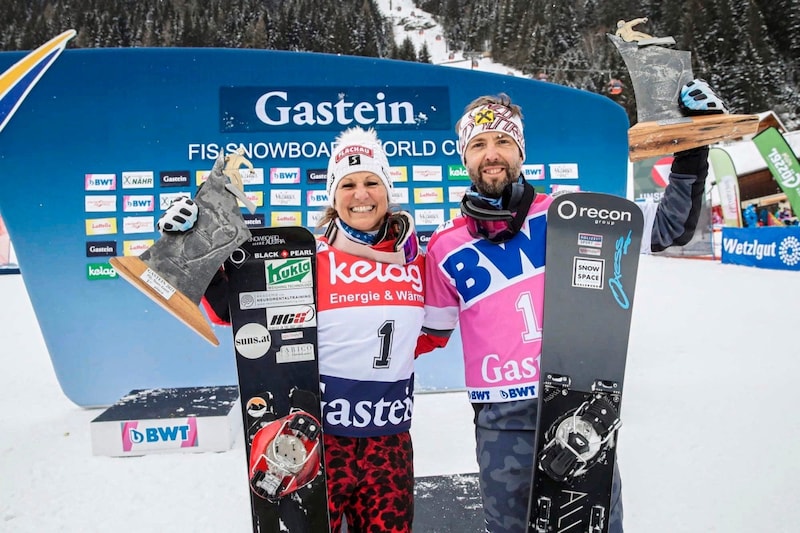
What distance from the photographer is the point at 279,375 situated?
Answer: 161 cm

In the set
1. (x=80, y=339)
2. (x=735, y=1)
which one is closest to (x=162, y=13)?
(x=735, y=1)

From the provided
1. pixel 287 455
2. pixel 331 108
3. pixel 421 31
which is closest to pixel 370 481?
pixel 287 455

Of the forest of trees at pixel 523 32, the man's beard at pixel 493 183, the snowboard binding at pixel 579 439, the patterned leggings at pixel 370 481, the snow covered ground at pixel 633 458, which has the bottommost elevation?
the snow covered ground at pixel 633 458

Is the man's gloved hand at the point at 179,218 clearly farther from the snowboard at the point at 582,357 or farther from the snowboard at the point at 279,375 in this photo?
the snowboard at the point at 582,357

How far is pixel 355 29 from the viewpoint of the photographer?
49.0 m

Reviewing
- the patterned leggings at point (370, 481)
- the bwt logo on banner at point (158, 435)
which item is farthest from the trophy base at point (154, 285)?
the bwt logo on banner at point (158, 435)

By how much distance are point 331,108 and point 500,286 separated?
3.14m

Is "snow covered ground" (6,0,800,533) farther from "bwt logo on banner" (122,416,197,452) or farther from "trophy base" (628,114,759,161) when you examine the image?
"trophy base" (628,114,759,161)

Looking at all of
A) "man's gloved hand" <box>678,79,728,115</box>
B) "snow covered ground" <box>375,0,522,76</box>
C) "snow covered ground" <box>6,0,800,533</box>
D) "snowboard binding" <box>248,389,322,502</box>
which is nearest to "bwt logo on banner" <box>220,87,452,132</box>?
"snow covered ground" <box>6,0,800,533</box>

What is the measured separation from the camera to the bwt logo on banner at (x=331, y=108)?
4113 mm

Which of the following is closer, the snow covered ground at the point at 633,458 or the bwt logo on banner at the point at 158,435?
the snow covered ground at the point at 633,458

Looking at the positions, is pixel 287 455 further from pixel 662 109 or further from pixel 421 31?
pixel 421 31

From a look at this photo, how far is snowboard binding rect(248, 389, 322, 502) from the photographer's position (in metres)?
1.51

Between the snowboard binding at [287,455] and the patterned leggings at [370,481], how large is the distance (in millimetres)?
58
